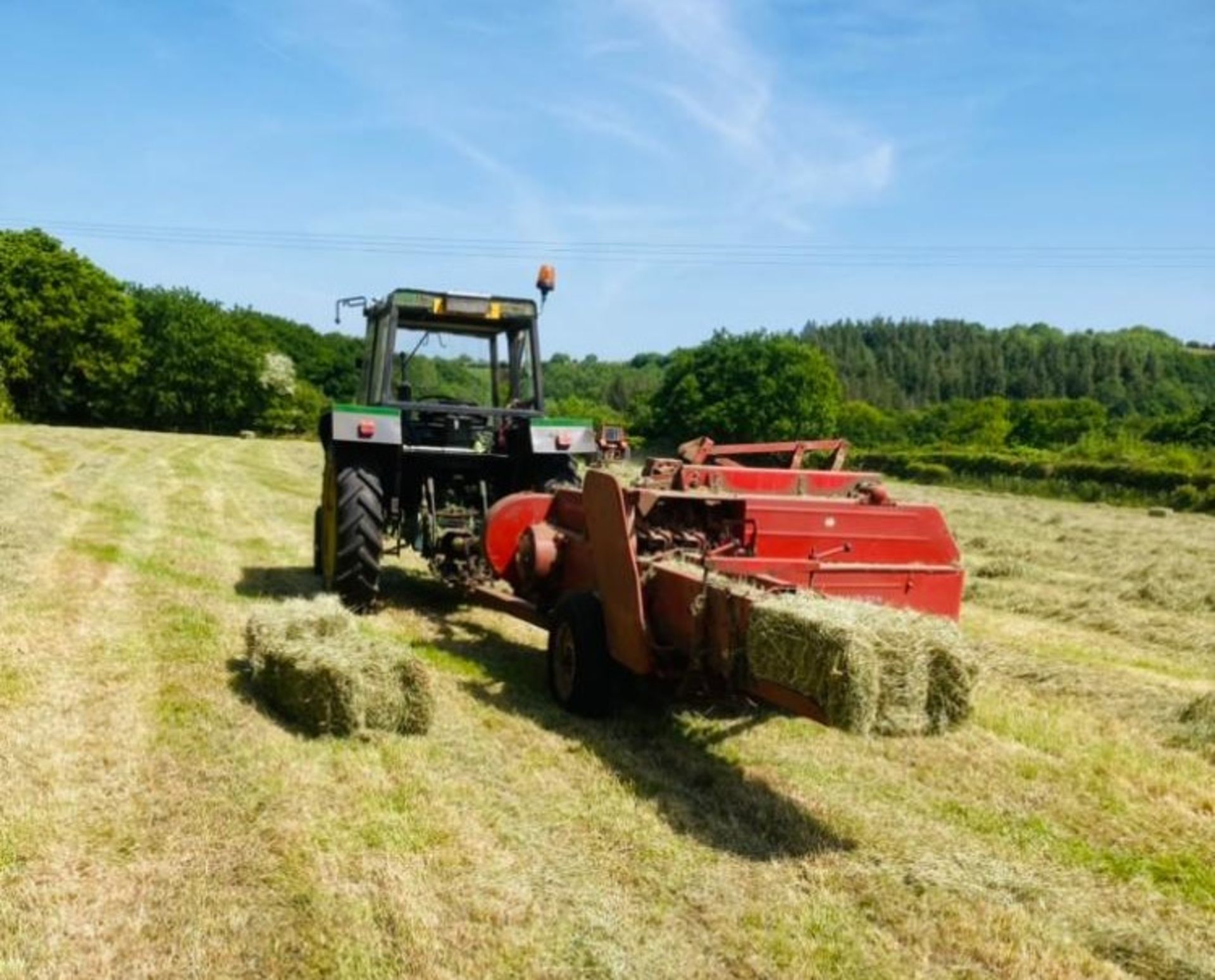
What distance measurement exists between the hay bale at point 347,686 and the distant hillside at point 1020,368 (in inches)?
2545

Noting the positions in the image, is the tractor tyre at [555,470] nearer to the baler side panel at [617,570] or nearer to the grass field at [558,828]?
the grass field at [558,828]

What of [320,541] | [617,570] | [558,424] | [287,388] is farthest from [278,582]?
[287,388]

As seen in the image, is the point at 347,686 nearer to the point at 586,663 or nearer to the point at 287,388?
the point at 586,663

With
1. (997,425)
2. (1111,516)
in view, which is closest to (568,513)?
(1111,516)

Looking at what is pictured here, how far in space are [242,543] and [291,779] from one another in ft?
23.8

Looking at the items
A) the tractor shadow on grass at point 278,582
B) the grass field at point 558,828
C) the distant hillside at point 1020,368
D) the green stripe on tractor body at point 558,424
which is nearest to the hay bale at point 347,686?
the grass field at point 558,828

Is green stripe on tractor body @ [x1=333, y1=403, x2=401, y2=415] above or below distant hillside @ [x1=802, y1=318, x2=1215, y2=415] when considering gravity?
below

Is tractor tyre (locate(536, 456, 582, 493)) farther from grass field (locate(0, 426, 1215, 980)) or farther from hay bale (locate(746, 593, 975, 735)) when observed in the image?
hay bale (locate(746, 593, 975, 735))

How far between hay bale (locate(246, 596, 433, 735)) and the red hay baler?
871mm

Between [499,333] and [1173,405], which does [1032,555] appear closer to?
[499,333]

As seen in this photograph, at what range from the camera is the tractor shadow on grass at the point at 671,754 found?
3.87 m

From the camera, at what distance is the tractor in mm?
7125

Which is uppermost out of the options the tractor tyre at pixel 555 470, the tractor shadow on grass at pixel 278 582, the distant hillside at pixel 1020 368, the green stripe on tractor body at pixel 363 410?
the distant hillside at pixel 1020 368

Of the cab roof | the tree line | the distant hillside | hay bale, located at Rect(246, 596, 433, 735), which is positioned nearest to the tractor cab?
the cab roof
